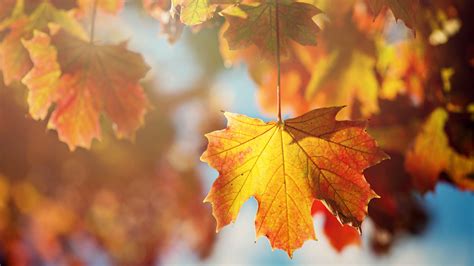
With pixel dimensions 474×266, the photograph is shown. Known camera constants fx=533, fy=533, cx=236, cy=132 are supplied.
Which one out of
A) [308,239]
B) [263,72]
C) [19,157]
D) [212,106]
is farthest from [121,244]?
[308,239]

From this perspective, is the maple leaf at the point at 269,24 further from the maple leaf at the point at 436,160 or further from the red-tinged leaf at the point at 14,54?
the maple leaf at the point at 436,160


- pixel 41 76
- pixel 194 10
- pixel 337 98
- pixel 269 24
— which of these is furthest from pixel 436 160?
pixel 41 76

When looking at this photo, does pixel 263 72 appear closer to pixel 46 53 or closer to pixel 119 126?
pixel 119 126

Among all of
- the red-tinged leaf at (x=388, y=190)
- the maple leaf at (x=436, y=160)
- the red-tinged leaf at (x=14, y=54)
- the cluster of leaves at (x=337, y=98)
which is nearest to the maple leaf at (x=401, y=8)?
the cluster of leaves at (x=337, y=98)

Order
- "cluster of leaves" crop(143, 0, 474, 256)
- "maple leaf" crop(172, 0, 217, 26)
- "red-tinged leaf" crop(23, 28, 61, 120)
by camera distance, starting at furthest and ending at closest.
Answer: "red-tinged leaf" crop(23, 28, 61, 120) < "cluster of leaves" crop(143, 0, 474, 256) < "maple leaf" crop(172, 0, 217, 26)

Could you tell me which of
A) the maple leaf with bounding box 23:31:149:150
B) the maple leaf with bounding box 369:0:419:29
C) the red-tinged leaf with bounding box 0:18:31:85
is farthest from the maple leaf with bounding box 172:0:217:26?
the red-tinged leaf with bounding box 0:18:31:85

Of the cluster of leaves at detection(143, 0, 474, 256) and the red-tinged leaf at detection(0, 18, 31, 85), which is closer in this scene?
the cluster of leaves at detection(143, 0, 474, 256)

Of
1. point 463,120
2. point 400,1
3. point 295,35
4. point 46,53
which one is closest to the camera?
point 400,1

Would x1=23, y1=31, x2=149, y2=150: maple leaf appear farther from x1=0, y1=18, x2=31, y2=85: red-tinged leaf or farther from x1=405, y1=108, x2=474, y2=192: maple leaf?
x1=405, y1=108, x2=474, y2=192: maple leaf
